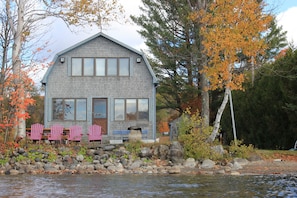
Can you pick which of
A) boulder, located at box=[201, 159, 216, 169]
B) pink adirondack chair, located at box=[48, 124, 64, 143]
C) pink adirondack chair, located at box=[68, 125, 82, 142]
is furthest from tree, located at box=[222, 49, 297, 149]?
pink adirondack chair, located at box=[48, 124, 64, 143]

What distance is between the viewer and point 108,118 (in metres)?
22.1

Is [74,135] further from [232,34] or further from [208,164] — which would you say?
[232,34]

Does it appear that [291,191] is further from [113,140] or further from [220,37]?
[113,140]

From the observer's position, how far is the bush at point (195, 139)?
1761 cm

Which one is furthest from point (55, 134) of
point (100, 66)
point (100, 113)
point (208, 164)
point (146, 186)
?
point (146, 186)

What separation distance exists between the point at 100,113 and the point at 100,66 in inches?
92.8

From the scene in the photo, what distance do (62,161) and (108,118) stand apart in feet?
17.1

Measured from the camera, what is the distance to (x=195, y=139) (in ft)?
58.4

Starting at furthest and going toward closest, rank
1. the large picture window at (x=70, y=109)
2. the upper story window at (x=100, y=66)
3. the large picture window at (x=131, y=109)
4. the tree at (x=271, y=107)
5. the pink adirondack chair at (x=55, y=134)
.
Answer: the upper story window at (x=100, y=66) < the large picture window at (x=131, y=109) < the large picture window at (x=70, y=109) < the tree at (x=271, y=107) < the pink adirondack chair at (x=55, y=134)

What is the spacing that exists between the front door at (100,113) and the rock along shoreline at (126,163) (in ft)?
12.0

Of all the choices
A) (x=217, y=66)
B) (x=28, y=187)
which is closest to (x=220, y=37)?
(x=217, y=66)

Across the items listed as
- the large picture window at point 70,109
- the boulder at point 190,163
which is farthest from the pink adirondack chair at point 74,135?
the boulder at point 190,163

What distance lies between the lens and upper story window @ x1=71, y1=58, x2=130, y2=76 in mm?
22359

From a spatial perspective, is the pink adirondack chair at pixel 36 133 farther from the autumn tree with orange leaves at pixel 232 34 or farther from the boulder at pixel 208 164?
the autumn tree with orange leaves at pixel 232 34
